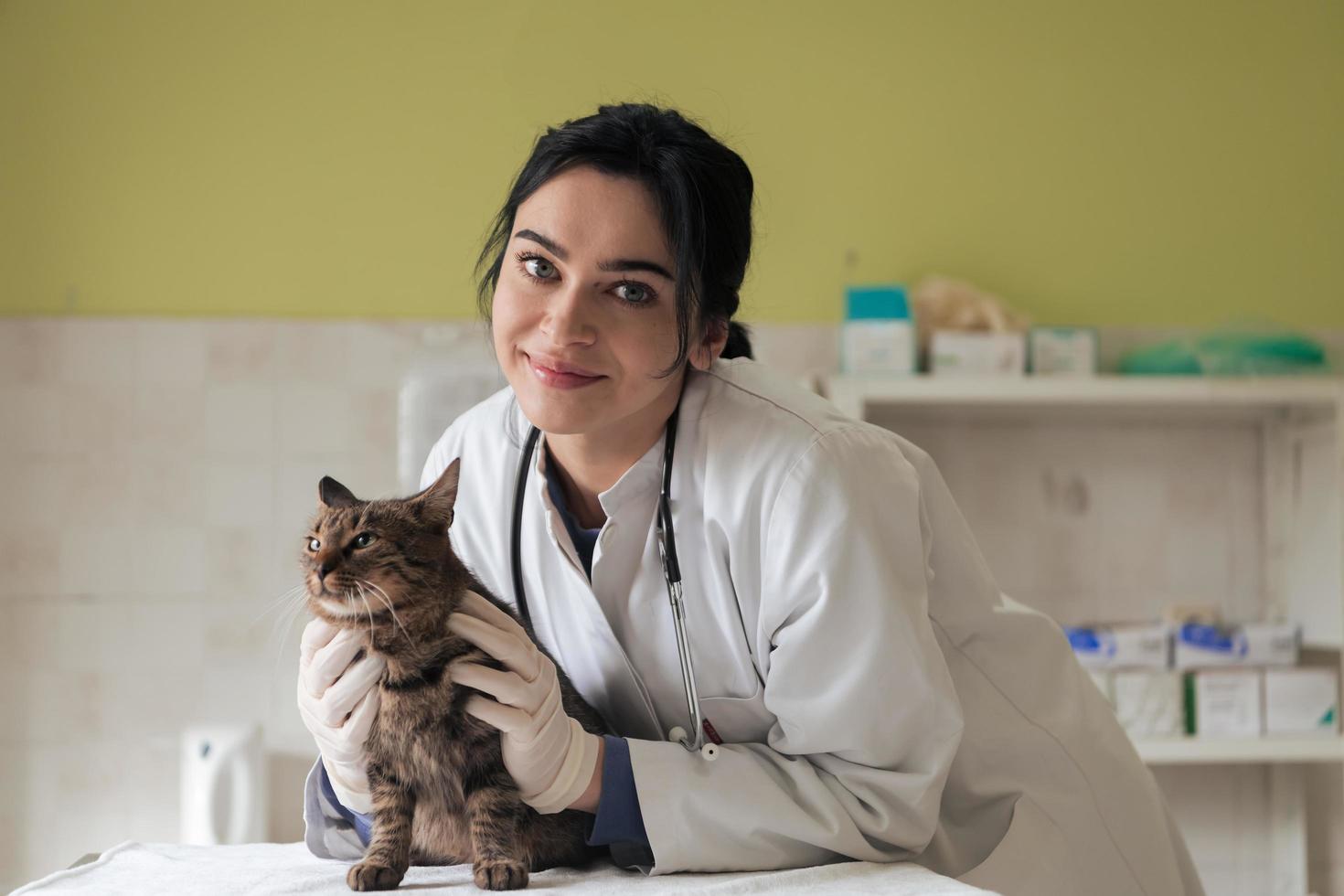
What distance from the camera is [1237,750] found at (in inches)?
95.6

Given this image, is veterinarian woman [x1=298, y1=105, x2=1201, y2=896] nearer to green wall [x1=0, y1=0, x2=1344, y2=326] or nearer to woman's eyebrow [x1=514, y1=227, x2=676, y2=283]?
woman's eyebrow [x1=514, y1=227, x2=676, y2=283]

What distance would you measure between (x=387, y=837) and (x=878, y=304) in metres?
1.81

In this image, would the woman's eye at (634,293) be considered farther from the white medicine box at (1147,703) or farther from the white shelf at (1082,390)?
the white medicine box at (1147,703)

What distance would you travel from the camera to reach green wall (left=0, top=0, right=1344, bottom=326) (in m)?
2.62

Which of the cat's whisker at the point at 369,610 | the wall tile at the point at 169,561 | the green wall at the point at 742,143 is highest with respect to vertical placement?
the green wall at the point at 742,143

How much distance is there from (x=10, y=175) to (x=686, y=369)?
81.6 inches

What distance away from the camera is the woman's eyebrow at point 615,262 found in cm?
113

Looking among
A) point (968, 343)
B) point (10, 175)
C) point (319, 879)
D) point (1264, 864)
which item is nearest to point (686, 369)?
point (319, 879)

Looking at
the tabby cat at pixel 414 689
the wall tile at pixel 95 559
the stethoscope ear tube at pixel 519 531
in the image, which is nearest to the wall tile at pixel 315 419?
the wall tile at pixel 95 559

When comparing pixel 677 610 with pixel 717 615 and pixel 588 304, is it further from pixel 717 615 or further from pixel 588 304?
pixel 588 304

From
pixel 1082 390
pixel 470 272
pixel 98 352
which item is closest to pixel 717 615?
pixel 1082 390

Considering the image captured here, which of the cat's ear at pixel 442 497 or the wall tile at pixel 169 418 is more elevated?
the wall tile at pixel 169 418

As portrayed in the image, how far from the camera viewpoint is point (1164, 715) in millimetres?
2443

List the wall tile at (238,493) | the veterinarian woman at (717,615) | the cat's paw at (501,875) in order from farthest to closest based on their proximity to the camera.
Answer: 1. the wall tile at (238,493)
2. the veterinarian woman at (717,615)
3. the cat's paw at (501,875)
